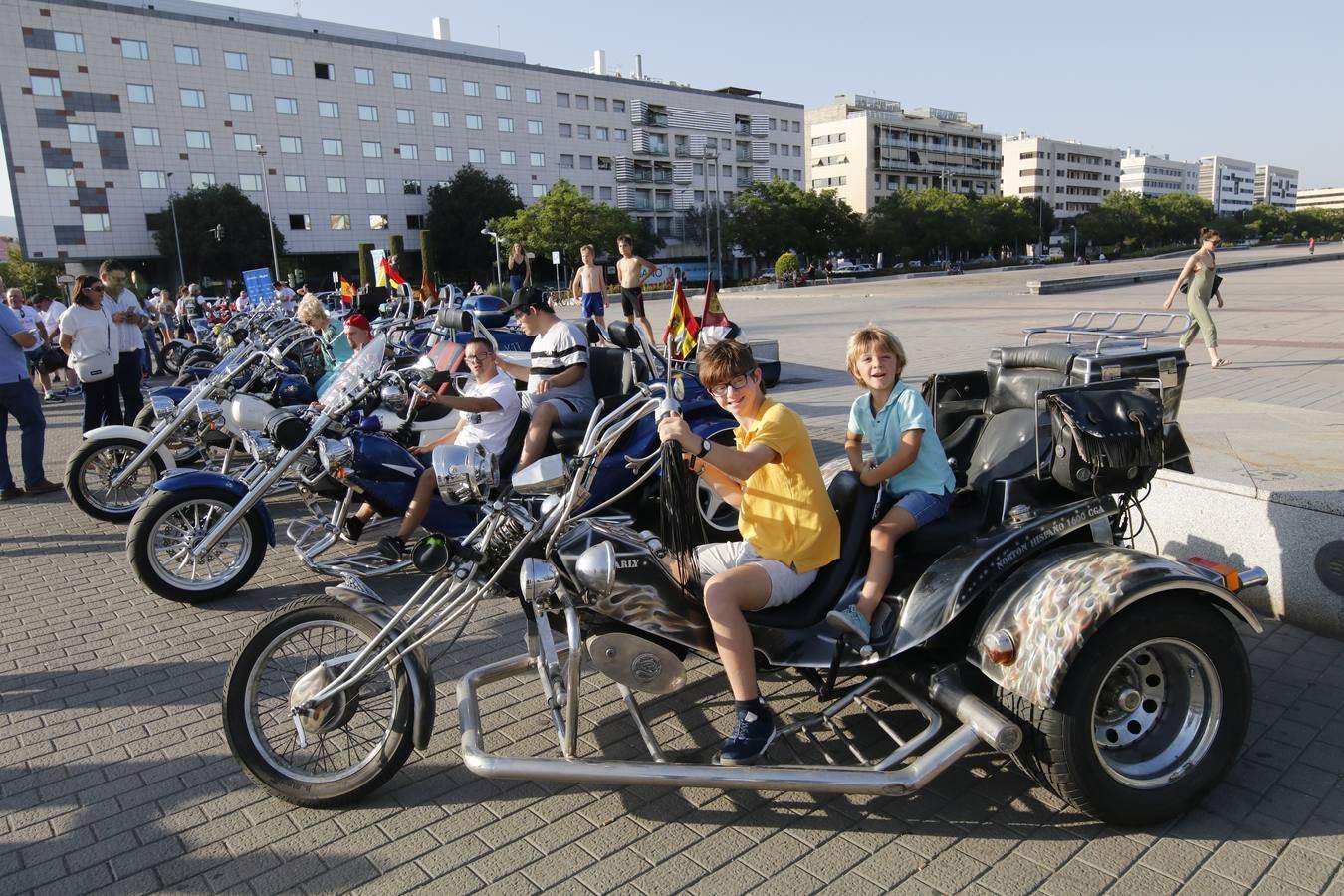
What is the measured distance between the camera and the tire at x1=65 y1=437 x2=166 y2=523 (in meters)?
6.99

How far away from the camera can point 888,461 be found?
353cm

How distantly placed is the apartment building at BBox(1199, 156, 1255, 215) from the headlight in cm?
22232

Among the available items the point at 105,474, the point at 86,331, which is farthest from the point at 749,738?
the point at 86,331

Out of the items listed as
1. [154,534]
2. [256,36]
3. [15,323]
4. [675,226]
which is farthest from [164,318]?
[675,226]

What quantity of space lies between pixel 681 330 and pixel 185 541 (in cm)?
316

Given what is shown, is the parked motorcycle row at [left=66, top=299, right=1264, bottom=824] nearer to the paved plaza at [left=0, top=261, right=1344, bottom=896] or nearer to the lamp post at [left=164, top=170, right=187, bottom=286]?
the paved plaza at [left=0, top=261, right=1344, bottom=896]

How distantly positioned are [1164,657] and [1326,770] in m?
0.76

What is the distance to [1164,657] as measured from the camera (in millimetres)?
3033

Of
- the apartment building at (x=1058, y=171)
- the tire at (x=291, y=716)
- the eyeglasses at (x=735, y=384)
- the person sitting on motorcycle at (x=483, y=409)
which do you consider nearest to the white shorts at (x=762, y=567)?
the eyeglasses at (x=735, y=384)

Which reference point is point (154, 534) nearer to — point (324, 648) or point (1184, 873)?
point (324, 648)

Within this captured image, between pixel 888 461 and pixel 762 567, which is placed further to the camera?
pixel 888 461

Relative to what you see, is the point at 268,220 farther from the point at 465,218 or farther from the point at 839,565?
the point at 839,565

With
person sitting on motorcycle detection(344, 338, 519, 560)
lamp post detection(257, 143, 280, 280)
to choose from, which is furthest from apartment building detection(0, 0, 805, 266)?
person sitting on motorcycle detection(344, 338, 519, 560)

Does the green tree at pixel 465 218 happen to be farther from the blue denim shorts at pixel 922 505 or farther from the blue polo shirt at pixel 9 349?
the blue denim shorts at pixel 922 505
